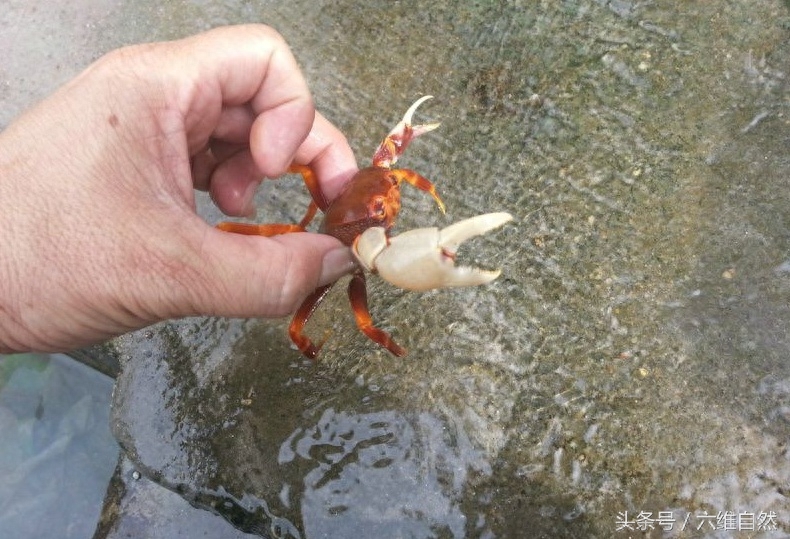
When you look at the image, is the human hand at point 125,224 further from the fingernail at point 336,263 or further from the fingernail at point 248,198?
the fingernail at point 248,198

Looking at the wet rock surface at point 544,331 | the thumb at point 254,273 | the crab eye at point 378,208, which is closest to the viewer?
the thumb at point 254,273

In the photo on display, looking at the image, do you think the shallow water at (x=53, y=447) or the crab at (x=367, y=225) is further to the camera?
the shallow water at (x=53, y=447)

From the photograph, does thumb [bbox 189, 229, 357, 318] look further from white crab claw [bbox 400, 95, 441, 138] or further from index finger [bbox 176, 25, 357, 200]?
white crab claw [bbox 400, 95, 441, 138]

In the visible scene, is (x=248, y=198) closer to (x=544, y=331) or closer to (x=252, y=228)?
(x=252, y=228)

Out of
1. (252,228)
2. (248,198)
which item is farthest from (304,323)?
(248,198)

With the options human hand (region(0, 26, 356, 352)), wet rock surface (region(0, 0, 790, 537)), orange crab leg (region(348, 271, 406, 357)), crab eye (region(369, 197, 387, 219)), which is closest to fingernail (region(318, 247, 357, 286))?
human hand (region(0, 26, 356, 352))

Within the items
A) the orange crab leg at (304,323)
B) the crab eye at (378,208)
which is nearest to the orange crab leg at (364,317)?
the orange crab leg at (304,323)
